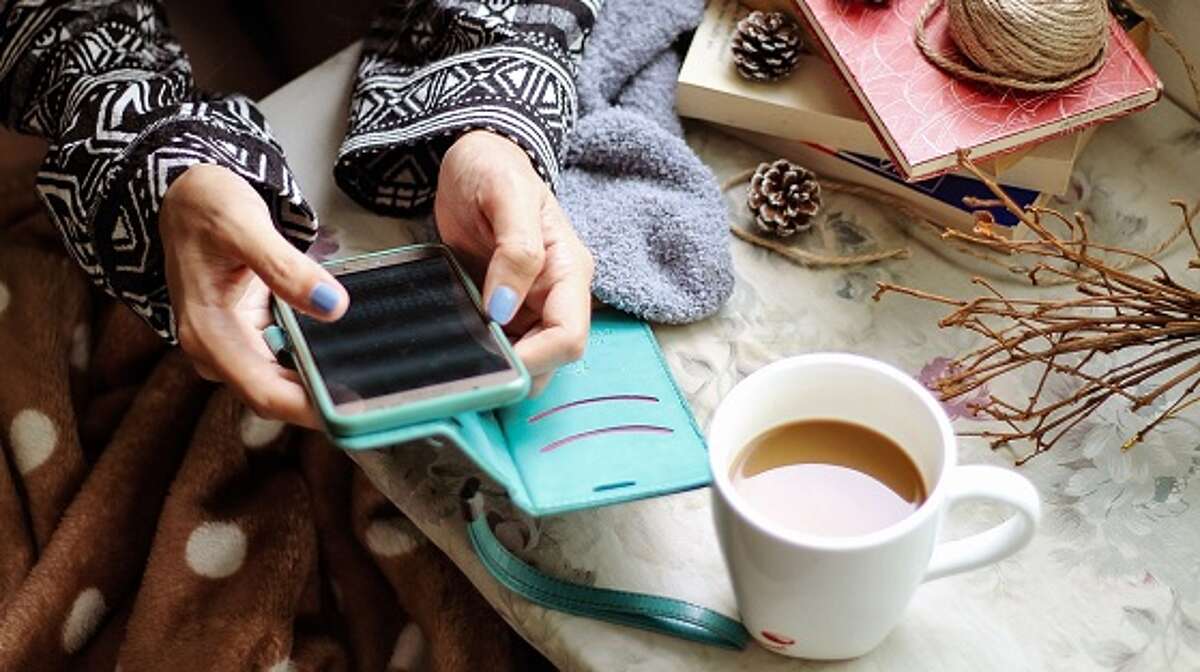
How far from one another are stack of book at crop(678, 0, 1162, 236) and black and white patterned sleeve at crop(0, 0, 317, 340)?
25 cm

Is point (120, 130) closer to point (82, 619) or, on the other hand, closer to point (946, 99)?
point (82, 619)

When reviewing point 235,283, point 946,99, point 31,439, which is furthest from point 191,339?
point 946,99

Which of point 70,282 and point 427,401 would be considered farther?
point 70,282

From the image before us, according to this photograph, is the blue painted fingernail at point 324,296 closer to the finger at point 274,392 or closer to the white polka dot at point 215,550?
the finger at point 274,392

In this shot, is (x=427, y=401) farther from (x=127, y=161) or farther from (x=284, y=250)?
(x=127, y=161)

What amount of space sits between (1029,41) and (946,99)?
0.16 feet

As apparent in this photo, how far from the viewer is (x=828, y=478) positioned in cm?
56

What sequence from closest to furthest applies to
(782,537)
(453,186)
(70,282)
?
1. (782,537)
2. (453,186)
3. (70,282)

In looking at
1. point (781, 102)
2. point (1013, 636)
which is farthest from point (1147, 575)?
point (781, 102)

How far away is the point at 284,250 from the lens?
0.59 meters

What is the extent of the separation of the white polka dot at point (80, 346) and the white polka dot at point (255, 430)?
0.16 m

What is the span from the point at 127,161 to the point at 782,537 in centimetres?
41

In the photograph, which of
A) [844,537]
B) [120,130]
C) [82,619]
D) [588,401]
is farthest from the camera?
[82,619]

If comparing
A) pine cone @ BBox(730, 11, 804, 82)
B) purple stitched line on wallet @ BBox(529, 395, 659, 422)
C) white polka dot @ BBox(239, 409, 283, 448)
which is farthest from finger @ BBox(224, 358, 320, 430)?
pine cone @ BBox(730, 11, 804, 82)
